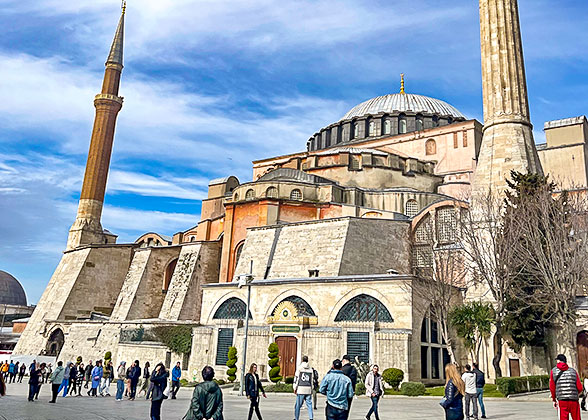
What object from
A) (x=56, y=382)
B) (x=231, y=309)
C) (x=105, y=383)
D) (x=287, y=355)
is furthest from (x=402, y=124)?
(x=56, y=382)

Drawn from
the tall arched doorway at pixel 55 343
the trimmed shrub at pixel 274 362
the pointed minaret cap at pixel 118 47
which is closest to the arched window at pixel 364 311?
the trimmed shrub at pixel 274 362

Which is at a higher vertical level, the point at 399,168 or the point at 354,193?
the point at 399,168

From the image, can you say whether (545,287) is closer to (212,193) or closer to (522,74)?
(522,74)

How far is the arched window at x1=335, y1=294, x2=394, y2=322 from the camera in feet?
52.3

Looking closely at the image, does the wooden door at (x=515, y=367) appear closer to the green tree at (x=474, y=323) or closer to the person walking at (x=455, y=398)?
the green tree at (x=474, y=323)

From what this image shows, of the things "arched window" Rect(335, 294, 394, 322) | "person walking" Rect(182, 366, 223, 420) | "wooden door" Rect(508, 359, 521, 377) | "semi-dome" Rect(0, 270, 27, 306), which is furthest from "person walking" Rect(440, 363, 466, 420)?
"semi-dome" Rect(0, 270, 27, 306)

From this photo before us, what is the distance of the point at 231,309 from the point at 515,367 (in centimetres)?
991

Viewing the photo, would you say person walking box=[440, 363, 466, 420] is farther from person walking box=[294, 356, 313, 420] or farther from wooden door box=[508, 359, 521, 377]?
wooden door box=[508, 359, 521, 377]

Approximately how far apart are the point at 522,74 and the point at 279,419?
58.3 ft

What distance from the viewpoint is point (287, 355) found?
1700cm

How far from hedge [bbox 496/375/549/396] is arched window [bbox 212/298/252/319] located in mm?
9162

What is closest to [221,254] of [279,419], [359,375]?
[359,375]

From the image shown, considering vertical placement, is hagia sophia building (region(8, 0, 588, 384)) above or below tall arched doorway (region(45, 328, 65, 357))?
above

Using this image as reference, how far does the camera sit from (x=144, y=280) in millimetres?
27656
